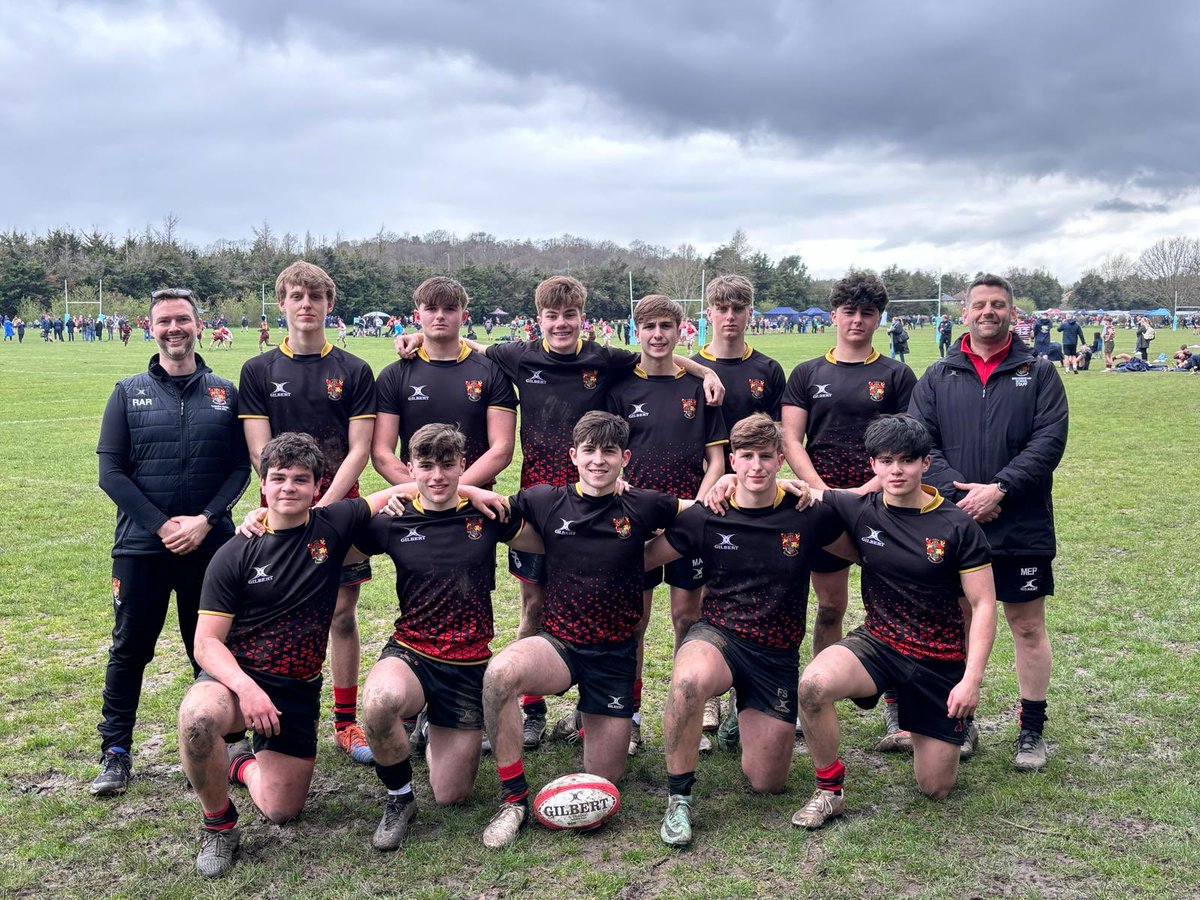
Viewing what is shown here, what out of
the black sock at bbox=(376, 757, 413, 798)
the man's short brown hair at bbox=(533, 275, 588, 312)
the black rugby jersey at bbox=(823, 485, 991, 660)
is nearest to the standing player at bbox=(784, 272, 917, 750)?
the black rugby jersey at bbox=(823, 485, 991, 660)

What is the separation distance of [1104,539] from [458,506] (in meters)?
7.49

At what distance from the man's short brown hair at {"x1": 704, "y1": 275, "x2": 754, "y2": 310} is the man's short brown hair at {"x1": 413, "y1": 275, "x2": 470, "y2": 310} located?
142cm

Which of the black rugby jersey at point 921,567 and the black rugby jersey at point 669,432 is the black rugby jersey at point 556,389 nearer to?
the black rugby jersey at point 669,432

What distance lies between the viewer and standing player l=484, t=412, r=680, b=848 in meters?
4.69

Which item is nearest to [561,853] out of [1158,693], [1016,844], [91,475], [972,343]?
[1016,844]

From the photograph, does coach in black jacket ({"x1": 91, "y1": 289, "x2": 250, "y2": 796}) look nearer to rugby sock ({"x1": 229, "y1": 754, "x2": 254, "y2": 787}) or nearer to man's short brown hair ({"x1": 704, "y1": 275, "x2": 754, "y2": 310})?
rugby sock ({"x1": 229, "y1": 754, "x2": 254, "y2": 787})

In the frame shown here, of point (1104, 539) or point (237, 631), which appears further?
point (1104, 539)

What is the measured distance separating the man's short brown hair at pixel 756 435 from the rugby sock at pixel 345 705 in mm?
2520

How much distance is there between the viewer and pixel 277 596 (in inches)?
174

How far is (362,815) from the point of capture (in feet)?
14.8

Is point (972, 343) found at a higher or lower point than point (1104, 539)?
higher

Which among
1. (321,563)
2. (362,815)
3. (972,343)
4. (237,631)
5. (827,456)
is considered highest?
(972,343)

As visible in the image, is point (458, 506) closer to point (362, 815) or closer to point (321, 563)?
point (321, 563)

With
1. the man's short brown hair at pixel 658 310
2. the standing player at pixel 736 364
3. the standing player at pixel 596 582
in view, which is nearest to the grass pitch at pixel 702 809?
the standing player at pixel 596 582
